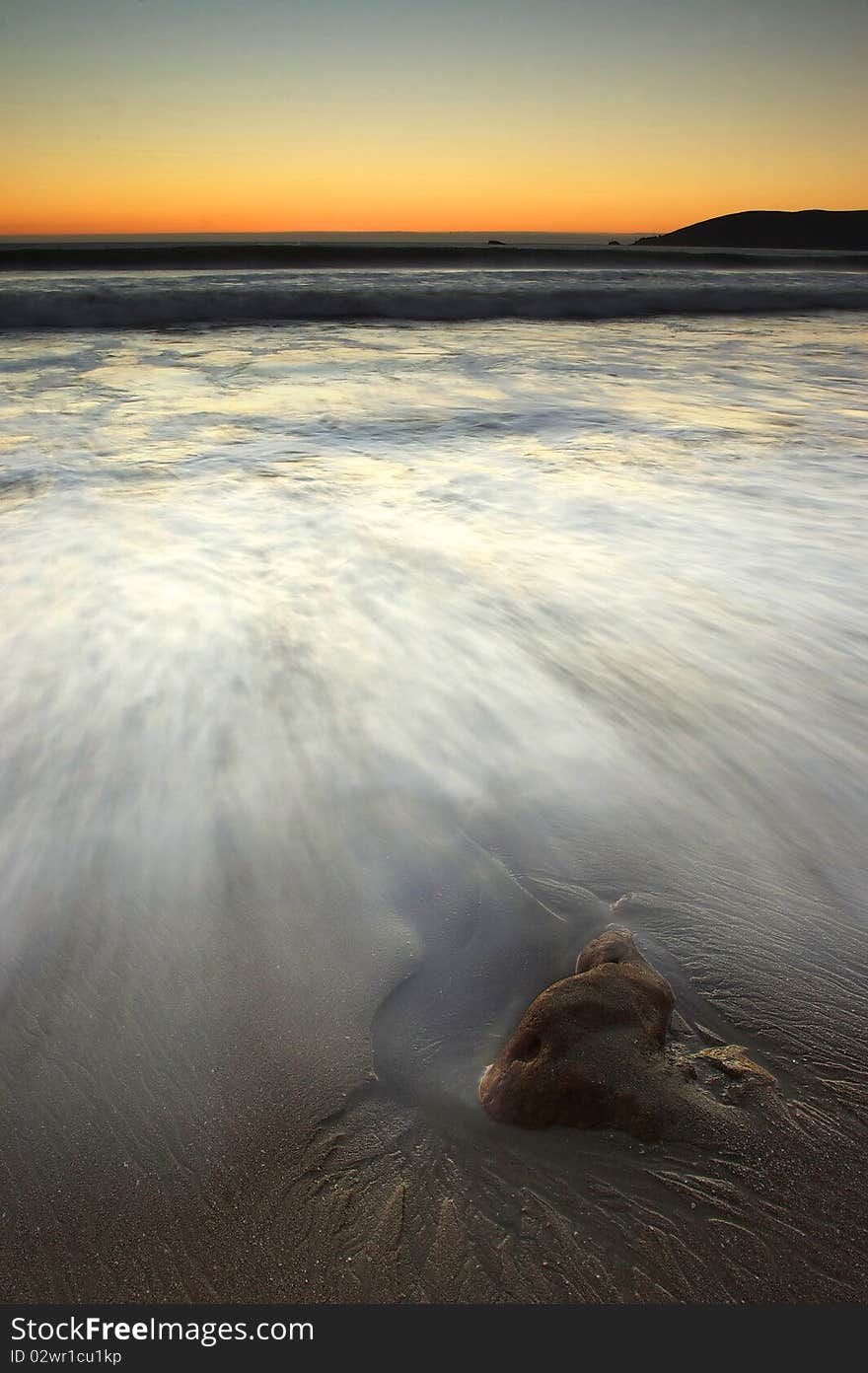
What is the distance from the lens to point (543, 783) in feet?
7.55

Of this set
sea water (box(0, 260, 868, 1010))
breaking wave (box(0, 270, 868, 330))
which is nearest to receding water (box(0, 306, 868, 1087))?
sea water (box(0, 260, 868, 1010))

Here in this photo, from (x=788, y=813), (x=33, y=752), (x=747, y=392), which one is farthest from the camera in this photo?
(x=747, y=392)

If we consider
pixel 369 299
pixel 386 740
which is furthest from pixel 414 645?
pixel 369 299

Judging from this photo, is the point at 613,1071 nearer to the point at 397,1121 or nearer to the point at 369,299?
the point at 397,1121

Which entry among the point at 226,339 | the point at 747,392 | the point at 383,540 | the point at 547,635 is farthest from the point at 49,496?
the point at 226,339

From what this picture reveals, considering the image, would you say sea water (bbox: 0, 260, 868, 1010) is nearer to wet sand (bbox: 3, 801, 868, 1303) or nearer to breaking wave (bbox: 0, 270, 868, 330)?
wet sand (bbox: 3, 801, 868, 1303)

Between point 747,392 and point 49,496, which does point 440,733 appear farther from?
point 747,392

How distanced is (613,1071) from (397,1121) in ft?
1.23

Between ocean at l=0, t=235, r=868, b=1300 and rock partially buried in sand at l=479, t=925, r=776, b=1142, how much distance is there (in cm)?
11

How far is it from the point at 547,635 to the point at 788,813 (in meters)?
1.26

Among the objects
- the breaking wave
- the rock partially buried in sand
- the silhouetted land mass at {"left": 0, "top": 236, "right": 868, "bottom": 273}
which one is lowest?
the rock partially buried in sand

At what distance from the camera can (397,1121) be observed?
1.37m

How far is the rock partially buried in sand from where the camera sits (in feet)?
4.36

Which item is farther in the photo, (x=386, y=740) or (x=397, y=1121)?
(x=386, y=740)
